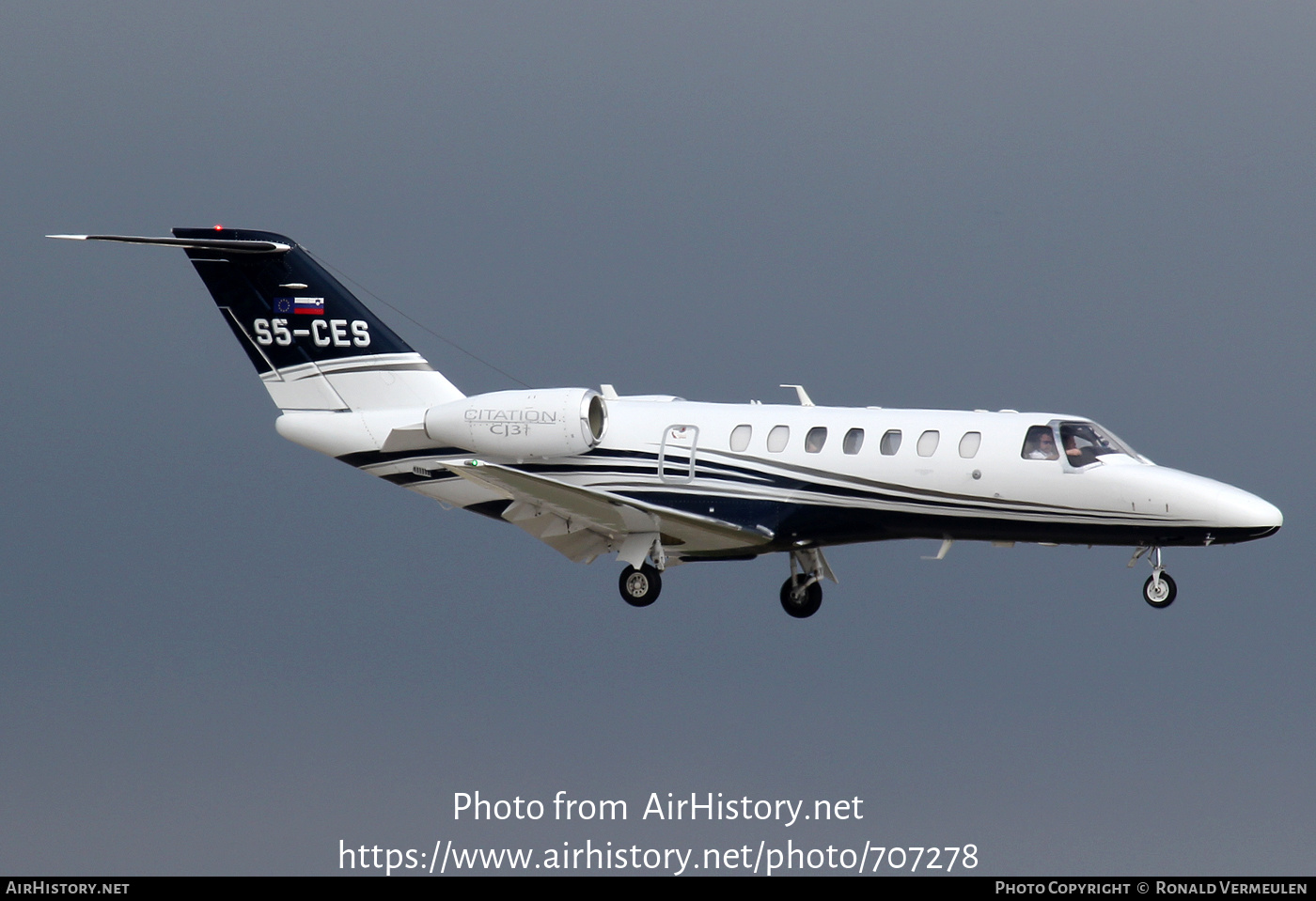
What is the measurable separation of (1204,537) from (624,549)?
861cm

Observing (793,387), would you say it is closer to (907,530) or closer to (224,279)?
(907,530)

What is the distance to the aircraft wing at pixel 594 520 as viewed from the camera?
83.3ft

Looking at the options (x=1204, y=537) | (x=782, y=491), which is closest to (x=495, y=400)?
(x=782, y=491)

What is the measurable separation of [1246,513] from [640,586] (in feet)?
29.4

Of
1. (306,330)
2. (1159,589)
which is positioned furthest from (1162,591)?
(306,330)

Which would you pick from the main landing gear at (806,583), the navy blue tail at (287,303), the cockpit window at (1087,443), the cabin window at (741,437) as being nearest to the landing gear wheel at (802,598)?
the main landing gear at (806,583)

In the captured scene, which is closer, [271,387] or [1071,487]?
[1071,487]

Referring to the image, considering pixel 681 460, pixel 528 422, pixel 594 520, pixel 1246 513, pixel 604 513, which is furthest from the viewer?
pixel 528 422

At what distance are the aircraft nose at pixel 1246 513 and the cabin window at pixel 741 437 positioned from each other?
22.7ft

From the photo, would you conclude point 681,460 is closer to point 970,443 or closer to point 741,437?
point 741,437

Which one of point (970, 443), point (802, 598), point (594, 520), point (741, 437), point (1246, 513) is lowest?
point (802, 598)

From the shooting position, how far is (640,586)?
2675cm

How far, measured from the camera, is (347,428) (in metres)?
28.6

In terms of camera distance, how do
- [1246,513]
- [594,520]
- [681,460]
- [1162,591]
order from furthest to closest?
[681,460], [594,520], [1162,591], [1246,513]
